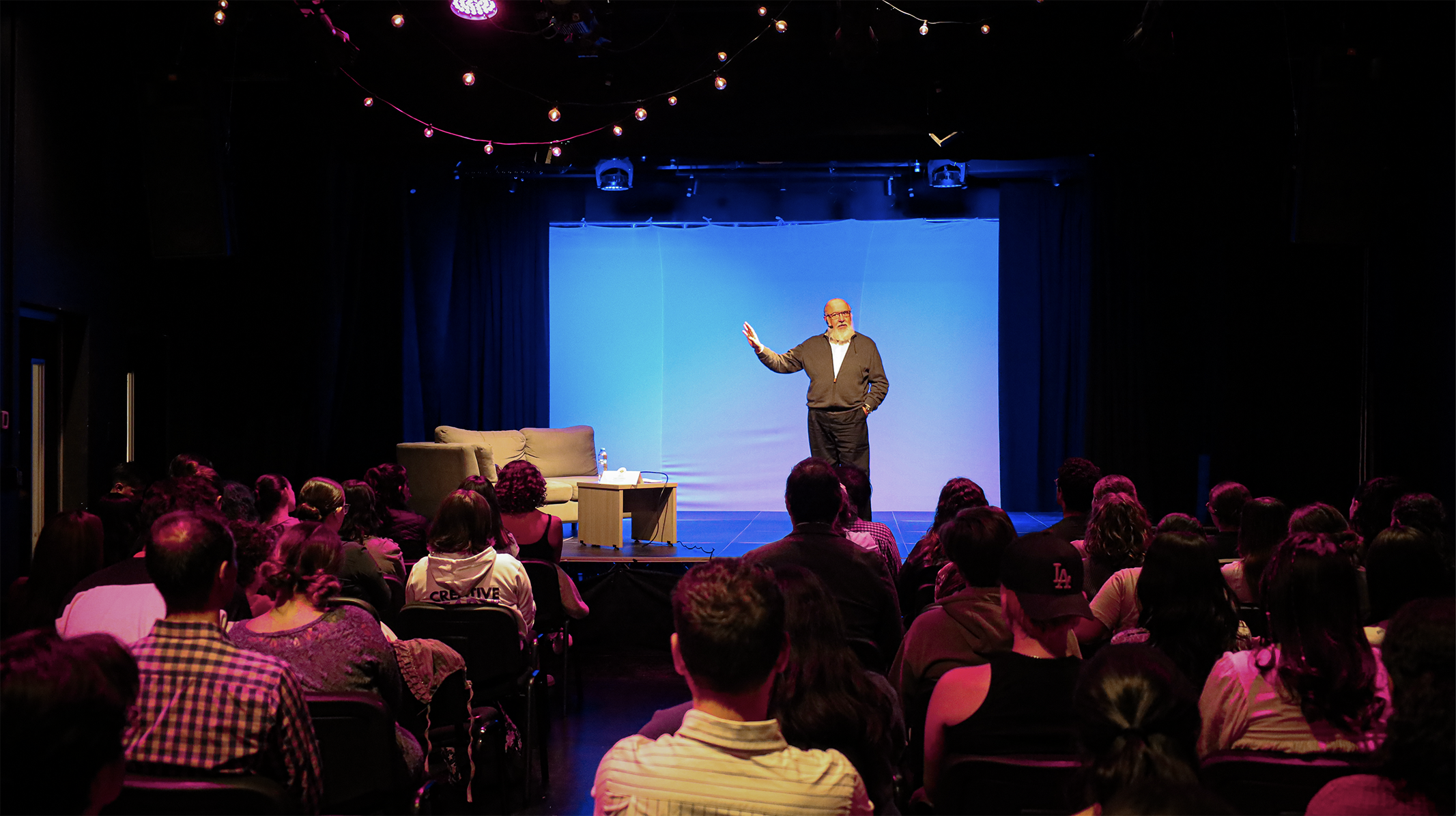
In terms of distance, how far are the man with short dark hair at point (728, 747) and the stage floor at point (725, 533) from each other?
13.8 ft

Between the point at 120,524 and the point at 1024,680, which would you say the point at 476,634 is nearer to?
the point at 120,524

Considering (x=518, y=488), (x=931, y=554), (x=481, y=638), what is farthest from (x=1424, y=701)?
(x=518, y=488)

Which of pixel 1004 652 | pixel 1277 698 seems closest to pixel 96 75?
pixel 1004 652

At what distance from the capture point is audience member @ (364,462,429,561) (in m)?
4.95

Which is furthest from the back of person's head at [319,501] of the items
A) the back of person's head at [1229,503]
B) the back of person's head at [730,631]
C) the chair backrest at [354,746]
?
the back of person's head at [1229,503]

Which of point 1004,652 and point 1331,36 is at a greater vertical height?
point 1331,36

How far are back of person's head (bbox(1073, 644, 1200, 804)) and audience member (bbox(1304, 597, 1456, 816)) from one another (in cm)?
28

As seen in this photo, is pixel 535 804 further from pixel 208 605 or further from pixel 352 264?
pixel 352 264

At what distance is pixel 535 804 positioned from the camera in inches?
152

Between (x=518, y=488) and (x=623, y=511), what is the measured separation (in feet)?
8.72

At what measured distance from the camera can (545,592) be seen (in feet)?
14.5

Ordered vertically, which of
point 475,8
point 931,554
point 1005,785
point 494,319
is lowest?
point 1005,785

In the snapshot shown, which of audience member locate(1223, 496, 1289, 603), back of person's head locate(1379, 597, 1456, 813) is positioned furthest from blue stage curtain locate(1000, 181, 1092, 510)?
back of person's head locate(1379, 597, 1456, 813)

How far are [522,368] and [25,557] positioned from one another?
502cm
